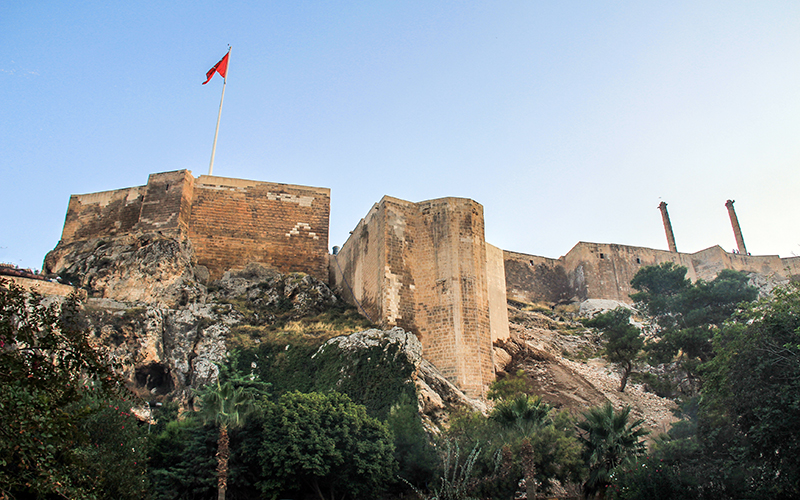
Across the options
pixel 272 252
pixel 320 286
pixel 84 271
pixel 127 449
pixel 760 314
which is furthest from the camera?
pixel 272 252

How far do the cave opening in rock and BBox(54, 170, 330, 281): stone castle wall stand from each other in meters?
6.83

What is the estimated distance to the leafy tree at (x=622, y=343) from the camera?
Answer: 27641 millimetres

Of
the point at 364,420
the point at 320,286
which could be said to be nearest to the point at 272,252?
the point at 320,286

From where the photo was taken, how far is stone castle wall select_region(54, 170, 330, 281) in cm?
3169

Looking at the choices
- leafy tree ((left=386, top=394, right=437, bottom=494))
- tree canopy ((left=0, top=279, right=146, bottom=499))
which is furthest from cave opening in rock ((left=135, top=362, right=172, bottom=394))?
tree canopy ((left=0, top=279, right=146, bottom=499))

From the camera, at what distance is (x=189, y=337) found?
84.3 feet

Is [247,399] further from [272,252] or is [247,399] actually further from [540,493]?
[272,252]

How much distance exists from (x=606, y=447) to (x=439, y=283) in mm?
10806

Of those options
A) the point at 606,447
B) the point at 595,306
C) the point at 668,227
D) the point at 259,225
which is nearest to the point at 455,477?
the point at 606,447

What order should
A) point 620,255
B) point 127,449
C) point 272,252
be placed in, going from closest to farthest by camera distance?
point 127,449, point 272,252, point 620,255

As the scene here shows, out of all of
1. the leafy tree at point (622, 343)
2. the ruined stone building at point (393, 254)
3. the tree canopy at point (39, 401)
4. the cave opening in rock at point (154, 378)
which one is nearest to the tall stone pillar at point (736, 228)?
the ruined stone building at point (393, 254)

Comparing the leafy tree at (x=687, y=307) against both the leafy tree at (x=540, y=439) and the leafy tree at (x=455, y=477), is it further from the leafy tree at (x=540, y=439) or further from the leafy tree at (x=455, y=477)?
the leafy tree at (x=455, y=477)

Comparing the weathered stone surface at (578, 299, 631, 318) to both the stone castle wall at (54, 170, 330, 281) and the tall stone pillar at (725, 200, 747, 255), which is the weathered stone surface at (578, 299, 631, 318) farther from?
the tall stone pillar at (725, 200, 747, 255)

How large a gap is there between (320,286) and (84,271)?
10888 millimetres
